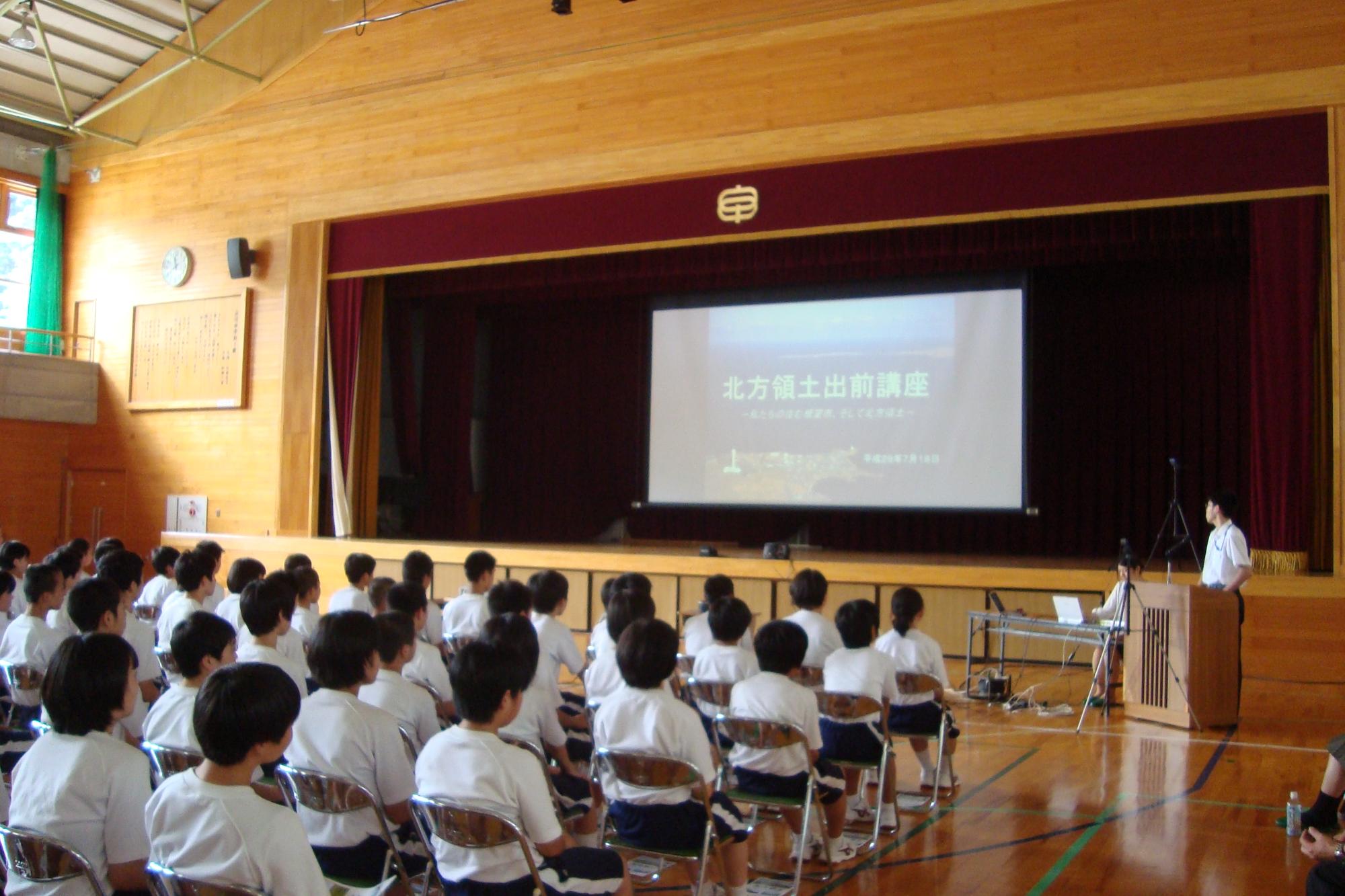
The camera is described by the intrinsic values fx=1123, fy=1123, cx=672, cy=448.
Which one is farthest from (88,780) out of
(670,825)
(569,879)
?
(670,825)

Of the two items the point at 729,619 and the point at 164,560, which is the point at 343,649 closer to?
the point at 729,619

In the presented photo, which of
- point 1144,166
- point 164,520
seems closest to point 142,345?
point 164,520

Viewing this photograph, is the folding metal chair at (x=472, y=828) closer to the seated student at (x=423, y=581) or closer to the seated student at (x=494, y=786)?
the seated student at (x=494, y=786)

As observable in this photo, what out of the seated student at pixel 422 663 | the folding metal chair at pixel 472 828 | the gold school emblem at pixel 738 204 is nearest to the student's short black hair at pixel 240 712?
the folding metal chair at pixel 472 828

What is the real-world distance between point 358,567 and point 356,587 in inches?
4.3

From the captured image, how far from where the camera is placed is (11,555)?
6.34 m

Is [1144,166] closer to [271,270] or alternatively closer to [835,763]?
[835,763]

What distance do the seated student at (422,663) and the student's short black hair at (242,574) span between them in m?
1.27

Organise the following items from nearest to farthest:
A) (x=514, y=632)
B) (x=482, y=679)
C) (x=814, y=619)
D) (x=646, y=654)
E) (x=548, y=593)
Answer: (x=482, y=679), (x=646, y=654), (x=514, y=632), (x=548, y=593), (x=814, y=619)

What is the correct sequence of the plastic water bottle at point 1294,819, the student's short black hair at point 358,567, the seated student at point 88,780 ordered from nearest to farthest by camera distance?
the seated student at point 88,780
the plastic water bottle at point 1294,819
the student's short black hair at point 358,567

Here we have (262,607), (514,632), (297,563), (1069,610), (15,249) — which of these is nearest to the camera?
(514,632)

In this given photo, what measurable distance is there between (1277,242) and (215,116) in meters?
10.9

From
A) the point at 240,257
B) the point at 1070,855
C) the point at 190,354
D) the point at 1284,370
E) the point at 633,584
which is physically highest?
the point at 240,257

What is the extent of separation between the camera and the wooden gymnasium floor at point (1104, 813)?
3943mm
